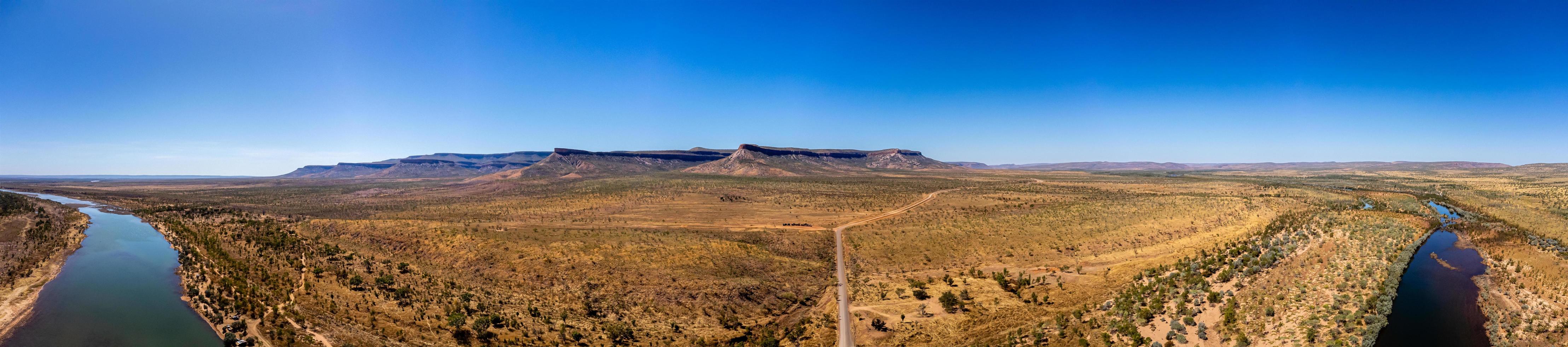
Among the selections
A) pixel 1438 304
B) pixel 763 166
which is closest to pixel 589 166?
pixel 763 166

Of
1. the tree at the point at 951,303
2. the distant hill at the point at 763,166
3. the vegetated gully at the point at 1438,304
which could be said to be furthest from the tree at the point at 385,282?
the distant hill at the point at 763,166

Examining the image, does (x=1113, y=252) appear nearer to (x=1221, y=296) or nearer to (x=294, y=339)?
(x=1221, y=296)

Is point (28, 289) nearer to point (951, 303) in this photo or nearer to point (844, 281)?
point (844, 281)

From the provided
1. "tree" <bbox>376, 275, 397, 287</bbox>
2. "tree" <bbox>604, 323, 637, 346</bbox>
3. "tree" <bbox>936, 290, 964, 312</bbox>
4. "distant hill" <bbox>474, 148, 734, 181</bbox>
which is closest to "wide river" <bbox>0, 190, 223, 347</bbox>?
"tree" <bbox>376, 275, 397, 287</bbox>

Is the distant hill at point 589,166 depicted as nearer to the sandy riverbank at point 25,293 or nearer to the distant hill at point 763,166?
the distant hill at point 763,166

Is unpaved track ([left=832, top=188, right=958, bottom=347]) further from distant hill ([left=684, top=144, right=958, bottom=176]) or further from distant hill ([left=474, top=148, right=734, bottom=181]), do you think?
distant hill ([left=474, top=148, right=734, bottom=181])

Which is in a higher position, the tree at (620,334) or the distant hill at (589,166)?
the distant hill at (589,166)
